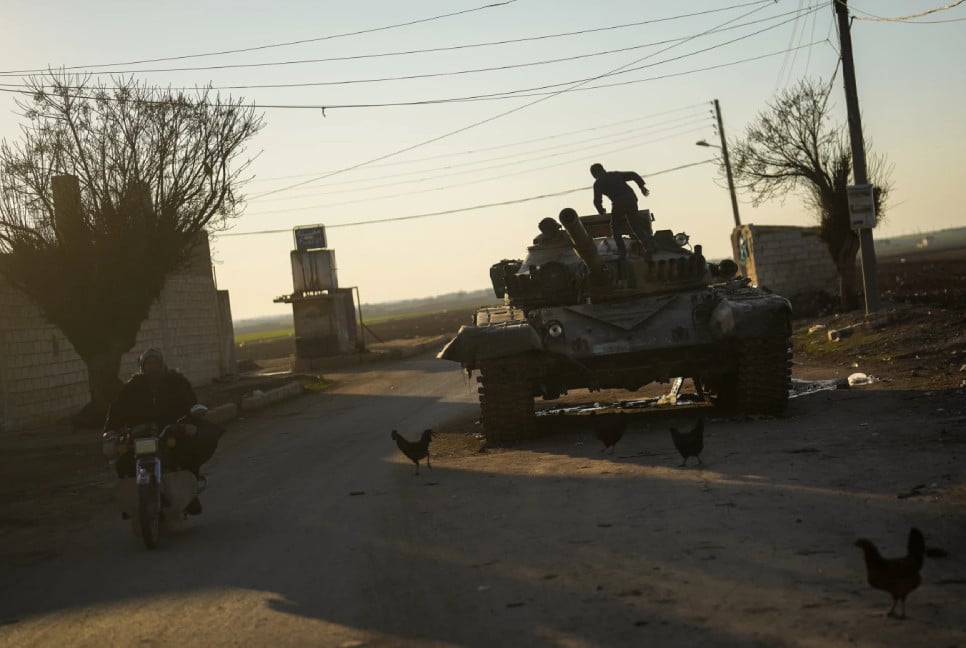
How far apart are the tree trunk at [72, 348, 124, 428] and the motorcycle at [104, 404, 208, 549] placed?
12.5 metres

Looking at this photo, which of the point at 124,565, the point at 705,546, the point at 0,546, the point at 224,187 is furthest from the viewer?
the point at 224,187

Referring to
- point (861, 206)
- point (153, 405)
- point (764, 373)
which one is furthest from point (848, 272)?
point (153, 405)

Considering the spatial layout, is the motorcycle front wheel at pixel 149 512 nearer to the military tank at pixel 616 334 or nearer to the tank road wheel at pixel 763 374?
the military tank at pixel 616 334

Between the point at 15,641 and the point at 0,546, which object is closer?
the point at 15,641

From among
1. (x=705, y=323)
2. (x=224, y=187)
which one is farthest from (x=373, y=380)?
(x=705, y=323)

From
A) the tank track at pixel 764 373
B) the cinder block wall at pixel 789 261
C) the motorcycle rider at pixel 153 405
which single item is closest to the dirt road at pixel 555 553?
the motorcycle rider at pixel 153 405

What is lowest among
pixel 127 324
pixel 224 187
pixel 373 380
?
pixel 373 380

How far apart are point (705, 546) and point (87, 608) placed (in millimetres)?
3469

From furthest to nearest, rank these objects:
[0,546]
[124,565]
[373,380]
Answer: [373,380] → [0,546] → [124,565]

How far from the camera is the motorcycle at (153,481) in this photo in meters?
8.37

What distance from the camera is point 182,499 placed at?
29.0ft

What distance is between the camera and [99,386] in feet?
A: 68.7

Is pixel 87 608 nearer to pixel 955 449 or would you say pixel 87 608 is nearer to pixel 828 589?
pixel 828 589

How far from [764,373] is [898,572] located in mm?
8259
